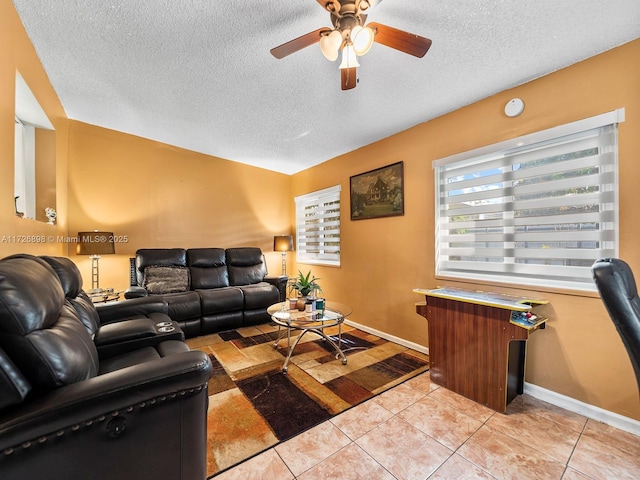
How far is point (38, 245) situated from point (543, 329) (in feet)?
13.2

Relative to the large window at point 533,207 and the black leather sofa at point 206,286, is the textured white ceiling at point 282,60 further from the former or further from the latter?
the black leather sofa at point 206,286

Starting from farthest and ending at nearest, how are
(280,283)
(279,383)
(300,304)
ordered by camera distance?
(280,283)
(300,304)
(279,383)

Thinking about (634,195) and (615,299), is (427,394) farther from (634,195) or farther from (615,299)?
(634,195)

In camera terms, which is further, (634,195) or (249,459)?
(634,195)

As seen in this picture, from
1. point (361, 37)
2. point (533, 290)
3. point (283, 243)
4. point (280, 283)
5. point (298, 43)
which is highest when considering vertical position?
point (298, 43)

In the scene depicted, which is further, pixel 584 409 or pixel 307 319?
pixel 307 319

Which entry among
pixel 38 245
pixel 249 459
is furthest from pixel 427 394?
pixel 38 245

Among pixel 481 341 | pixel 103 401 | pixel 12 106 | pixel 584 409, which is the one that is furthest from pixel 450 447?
pixel 12 106

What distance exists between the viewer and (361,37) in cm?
131

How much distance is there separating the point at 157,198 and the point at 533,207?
4.37 metres

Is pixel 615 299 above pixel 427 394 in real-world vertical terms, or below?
above

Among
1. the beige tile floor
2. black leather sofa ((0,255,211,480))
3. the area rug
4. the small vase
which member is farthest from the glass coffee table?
black leather sofa ((0,255,211,480))

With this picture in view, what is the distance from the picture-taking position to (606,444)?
1570 mm

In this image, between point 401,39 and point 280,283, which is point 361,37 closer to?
point 401,39
